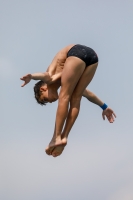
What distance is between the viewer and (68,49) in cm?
986

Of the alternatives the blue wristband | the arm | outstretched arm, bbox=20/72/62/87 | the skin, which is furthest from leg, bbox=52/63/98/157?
the blue wristband

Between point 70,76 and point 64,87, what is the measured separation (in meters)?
0.26

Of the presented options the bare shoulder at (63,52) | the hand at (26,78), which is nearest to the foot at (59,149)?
the hand at (26,78)

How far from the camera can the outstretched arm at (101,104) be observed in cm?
1067

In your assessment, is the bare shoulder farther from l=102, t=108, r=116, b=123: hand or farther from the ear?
l=102, t=108, r=116, b=123: hand

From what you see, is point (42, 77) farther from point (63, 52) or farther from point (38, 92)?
point (63, 52)

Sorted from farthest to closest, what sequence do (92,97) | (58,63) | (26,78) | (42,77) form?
1. (92,97)
2. (58,63)
3. (42,77)
4. (26,78)

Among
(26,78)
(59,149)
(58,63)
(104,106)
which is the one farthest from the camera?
(104,106)

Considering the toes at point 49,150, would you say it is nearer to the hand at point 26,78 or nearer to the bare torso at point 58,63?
the hand at point 26,78

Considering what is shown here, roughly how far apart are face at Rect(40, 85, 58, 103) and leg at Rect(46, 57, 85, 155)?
343 millimetres

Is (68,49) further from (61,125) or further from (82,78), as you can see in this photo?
(61,125)

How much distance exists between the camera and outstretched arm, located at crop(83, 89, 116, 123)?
1067 centimetres

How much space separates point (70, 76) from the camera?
9.30 m

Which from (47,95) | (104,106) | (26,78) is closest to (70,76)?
(47,95)
